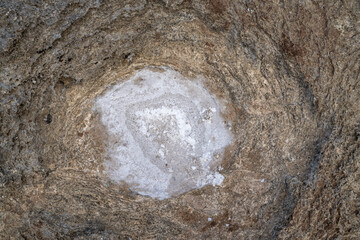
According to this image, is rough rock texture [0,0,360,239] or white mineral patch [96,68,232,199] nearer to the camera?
rough rock texture [0,0,360,239]

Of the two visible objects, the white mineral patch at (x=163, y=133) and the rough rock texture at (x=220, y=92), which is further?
the white mineral patch at (x=163, y=133)

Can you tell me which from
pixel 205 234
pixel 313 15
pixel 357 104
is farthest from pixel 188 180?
pixel 313 15

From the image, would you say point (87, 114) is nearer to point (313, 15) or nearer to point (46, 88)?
point (46, 88)

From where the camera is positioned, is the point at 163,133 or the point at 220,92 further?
the point at 163,133

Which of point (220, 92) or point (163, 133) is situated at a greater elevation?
point (220, 92)
